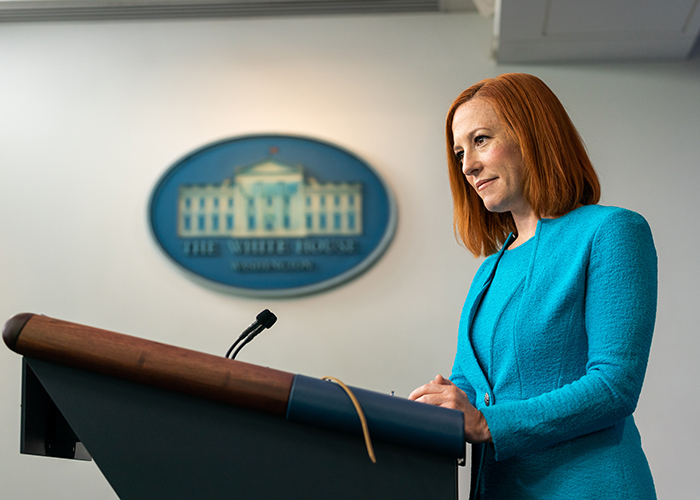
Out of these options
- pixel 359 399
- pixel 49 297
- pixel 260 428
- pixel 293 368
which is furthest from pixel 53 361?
pixel 49 297

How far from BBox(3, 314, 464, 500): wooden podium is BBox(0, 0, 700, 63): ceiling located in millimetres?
2073

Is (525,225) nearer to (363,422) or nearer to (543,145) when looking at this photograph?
(543,145)

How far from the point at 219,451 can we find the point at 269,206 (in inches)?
78.1

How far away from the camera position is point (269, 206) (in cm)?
259

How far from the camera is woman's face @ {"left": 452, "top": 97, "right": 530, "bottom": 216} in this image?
1.08m

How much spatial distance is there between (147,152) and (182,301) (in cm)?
74

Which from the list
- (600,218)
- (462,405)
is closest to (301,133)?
(600,218)

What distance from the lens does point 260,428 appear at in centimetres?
67

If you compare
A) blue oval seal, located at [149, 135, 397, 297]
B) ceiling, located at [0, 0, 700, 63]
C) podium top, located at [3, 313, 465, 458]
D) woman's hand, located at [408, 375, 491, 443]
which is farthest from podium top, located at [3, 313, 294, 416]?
ceiling, located at [0, 0, 700, 63]

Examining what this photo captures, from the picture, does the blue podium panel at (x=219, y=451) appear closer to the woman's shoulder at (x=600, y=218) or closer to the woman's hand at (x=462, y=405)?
the woman's hand at (x=462, y=405)

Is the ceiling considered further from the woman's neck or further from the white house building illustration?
the woman's neck

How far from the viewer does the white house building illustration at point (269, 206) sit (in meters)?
2.56

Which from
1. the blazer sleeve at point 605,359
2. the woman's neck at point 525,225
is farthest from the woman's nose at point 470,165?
the blazer sleeve at point 605,359

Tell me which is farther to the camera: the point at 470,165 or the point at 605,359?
the point at 470,165
